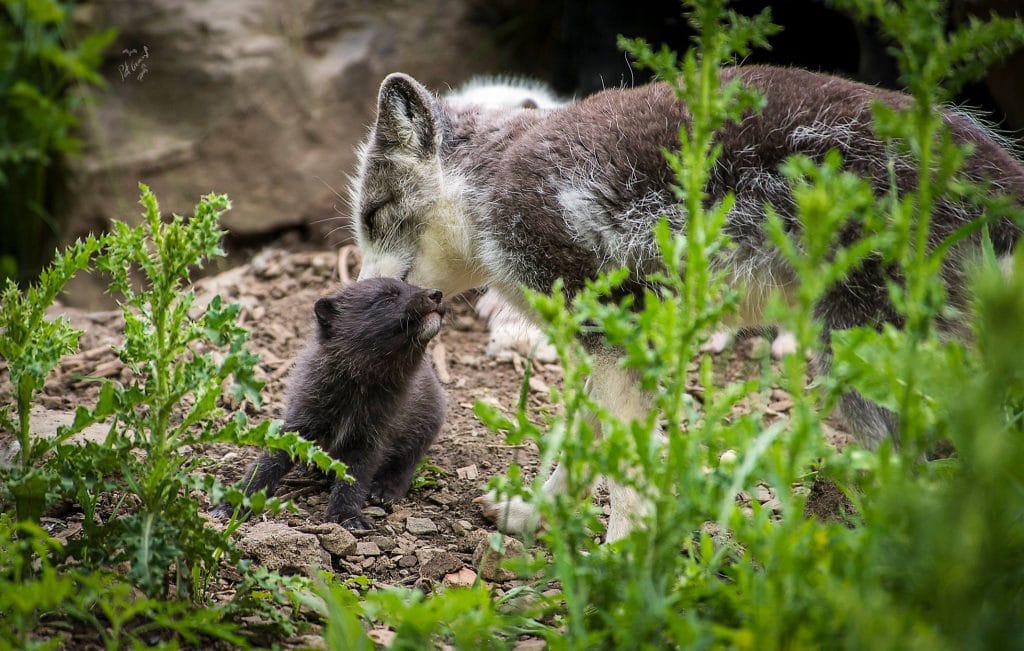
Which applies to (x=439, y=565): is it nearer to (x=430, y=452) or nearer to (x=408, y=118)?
(x=430, y=452)

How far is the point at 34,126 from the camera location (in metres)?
3.57

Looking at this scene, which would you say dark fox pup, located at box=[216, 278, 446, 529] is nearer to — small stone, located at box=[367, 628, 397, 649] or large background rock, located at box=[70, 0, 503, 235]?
small stone, located at box=[367, 628, 397, 649]

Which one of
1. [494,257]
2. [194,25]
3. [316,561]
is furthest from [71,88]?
[316,561]

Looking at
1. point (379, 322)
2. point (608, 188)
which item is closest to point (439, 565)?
point (379, 322)

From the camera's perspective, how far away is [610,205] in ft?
12.5

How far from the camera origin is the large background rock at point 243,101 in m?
6.62

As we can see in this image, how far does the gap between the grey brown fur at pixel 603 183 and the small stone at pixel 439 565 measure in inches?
43.8

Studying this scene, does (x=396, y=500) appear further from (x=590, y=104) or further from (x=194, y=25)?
(x=194, y=25)

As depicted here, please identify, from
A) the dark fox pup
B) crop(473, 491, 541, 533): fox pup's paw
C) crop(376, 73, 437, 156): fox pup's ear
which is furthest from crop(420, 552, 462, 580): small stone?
crop(376, 73, 437, 156): fox pup's ear

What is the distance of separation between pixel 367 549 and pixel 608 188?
5.37 ft

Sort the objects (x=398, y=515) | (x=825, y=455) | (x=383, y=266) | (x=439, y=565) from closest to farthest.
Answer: (x=825, y=455)
(x=439, y=565)
(x=398, y=515)
(x=383, y=266)

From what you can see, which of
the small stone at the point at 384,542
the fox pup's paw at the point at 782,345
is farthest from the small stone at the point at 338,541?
the fox pup's paw at the point at 782,345

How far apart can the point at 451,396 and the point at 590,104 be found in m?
1.84

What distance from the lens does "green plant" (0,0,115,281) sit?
129 inches
